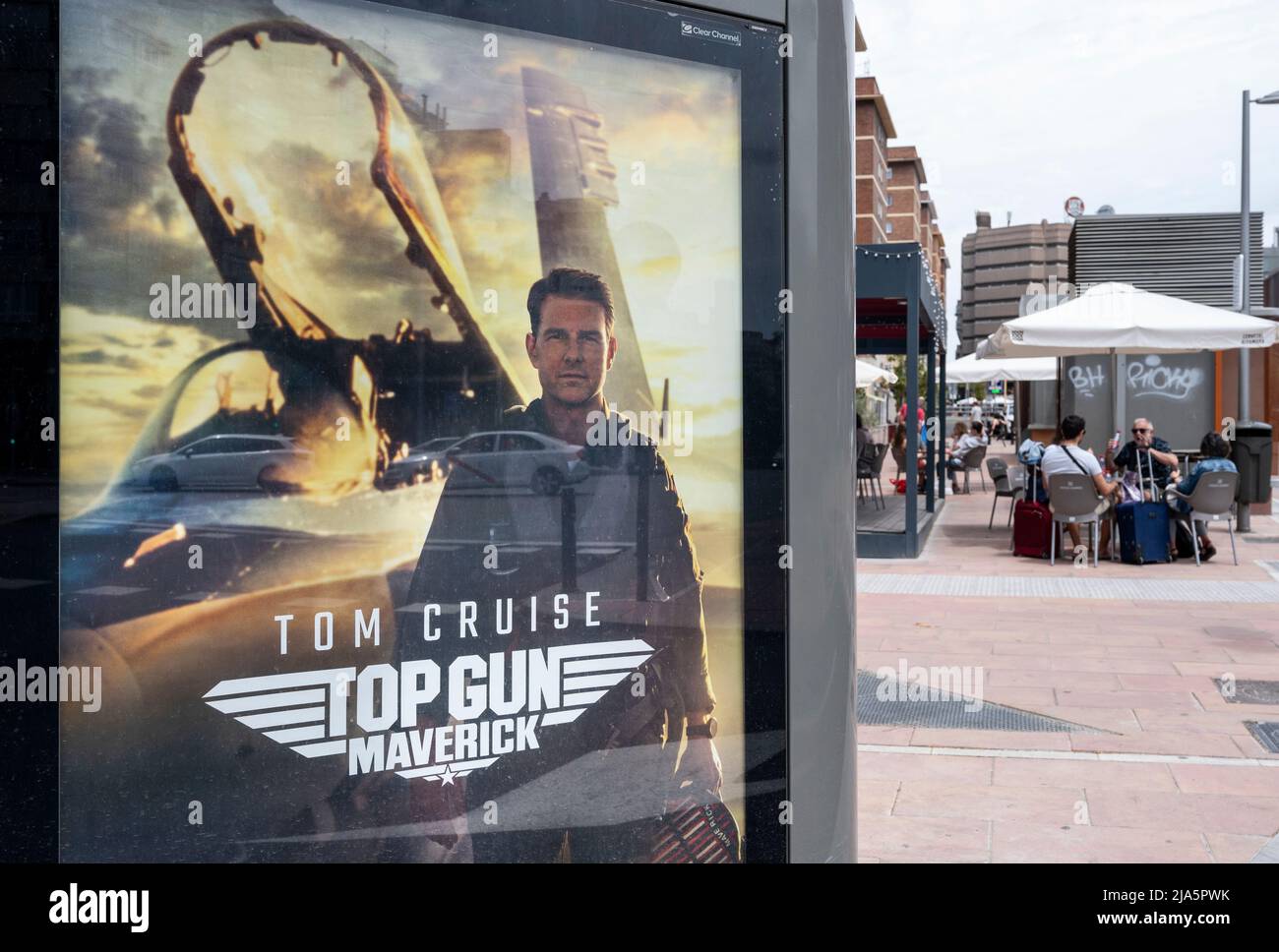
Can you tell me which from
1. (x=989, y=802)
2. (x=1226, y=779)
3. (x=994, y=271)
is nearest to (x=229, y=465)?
(x=989, y=802)

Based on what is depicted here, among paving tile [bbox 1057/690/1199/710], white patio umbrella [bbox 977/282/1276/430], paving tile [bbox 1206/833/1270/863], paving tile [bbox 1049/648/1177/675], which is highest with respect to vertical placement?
white patio umbrella [bbox 977/282/1276/430]

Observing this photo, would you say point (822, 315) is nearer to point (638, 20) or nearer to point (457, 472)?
point (638, 20)

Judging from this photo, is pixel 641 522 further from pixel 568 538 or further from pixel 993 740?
pixel 993 740

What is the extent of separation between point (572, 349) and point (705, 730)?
0.79m

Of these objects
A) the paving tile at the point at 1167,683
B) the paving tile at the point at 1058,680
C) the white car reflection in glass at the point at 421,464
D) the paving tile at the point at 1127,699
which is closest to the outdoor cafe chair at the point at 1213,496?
the paving tile at the point at 1167,683

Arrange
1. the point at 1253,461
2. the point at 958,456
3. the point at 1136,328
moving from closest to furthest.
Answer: the point at 1136,328, the point at 1253,461, the point at 958,456

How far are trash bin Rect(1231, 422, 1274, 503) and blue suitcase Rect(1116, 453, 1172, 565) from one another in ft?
10.6

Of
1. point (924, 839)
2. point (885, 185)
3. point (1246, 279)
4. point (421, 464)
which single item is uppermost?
point (885, 185)

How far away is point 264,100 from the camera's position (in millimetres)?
2027

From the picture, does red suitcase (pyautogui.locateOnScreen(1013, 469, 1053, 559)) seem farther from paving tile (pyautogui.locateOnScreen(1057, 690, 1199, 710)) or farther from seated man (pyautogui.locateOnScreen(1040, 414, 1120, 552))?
paving tile (pyautogui.locateOnScreen(1057, 690, 1199, 710))

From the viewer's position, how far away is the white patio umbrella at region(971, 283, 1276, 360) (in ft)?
43.8

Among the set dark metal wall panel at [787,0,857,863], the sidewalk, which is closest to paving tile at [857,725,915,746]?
the sidewalk

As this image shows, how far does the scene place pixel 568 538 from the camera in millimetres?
2338
